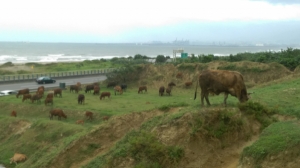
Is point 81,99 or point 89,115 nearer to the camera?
point 89,115

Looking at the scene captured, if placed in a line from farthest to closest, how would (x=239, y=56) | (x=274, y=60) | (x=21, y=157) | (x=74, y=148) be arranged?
(x=239, y=56)
(x=274, y=60)
(x=21, y=157)
(x=74, y=148)

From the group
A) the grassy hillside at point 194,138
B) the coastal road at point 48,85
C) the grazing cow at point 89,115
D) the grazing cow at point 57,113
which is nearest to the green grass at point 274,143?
the grassy hillside at point 194,138

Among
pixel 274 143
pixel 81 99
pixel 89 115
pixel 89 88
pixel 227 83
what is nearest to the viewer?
pixel 274 143

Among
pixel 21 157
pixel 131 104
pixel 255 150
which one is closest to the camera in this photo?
pixel 255 150

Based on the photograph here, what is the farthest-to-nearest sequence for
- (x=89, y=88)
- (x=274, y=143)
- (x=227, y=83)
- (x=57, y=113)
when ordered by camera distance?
1. (x=89, y=88)
2. (x=57, y=113)
3. (x=227, y=83)
4. (x=274, y=143)

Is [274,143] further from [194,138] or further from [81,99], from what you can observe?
[81,99]

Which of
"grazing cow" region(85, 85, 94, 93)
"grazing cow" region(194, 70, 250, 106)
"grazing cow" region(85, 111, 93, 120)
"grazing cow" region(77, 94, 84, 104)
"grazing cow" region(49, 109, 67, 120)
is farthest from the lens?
"grazing cow" region(85, 85, 94, 93)

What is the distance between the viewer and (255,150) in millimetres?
8906

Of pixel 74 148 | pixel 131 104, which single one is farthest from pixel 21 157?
pixel 131 104

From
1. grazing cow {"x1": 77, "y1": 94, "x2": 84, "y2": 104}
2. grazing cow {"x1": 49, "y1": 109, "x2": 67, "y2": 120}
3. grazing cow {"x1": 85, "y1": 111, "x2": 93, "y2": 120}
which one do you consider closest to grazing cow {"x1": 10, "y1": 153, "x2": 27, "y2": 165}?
grazing cow {"x1": 49, "y1": 109, "x2": 67, "y2": 120}

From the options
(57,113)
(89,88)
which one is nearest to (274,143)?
(57,113)

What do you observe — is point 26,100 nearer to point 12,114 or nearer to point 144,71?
point 12,114

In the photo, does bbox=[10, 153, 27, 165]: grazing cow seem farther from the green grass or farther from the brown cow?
the green grass

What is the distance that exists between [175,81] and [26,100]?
17.6 metres
